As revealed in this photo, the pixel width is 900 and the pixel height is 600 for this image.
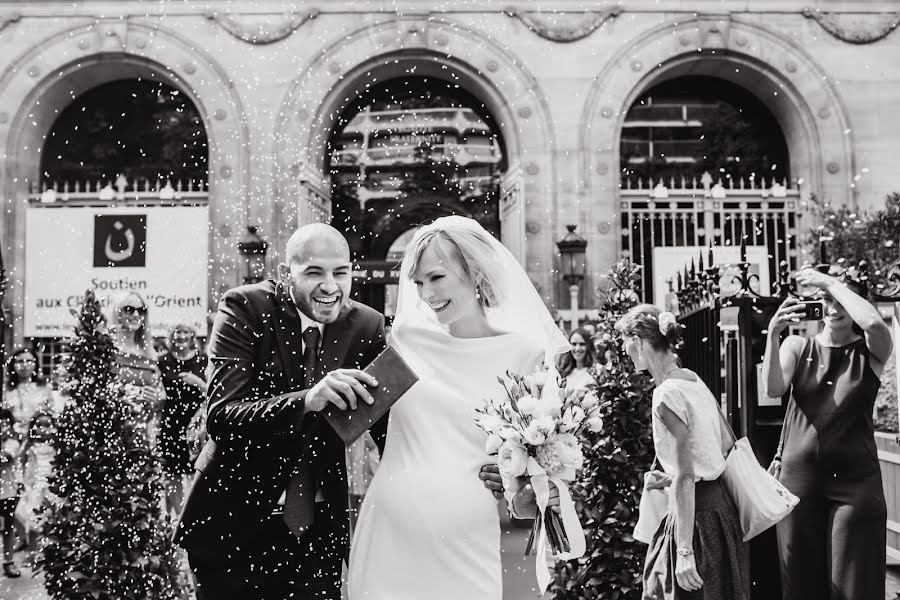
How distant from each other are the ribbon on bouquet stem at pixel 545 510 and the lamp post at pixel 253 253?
10670mm

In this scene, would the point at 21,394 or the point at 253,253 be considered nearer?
the point at 21,394

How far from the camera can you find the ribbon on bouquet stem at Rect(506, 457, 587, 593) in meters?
2.95

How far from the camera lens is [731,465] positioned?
4.18 m

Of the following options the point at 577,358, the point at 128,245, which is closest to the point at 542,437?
the point at 577,358

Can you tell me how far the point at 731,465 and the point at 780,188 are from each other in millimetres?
11493

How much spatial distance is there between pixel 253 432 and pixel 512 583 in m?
4.44

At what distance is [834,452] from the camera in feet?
15.1

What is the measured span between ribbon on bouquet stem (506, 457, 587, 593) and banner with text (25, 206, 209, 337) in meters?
11.7

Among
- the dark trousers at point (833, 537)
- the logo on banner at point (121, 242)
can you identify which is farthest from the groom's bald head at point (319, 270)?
the logo on banner at point (121, 242)

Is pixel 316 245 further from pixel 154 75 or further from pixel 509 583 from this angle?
pixel 154 75

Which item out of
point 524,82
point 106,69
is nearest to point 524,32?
point 524,82

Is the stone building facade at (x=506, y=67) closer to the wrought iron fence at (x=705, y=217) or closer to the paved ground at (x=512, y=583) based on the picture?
the wrought iron fence at (x=705, y=217)

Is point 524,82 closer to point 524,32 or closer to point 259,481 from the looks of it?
point 524,32

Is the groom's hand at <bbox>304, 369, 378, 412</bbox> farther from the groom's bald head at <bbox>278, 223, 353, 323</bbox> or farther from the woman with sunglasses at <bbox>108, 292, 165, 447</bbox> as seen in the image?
the woman with sunglasses at <bbox>108, 292, 165, 447</bbox>
